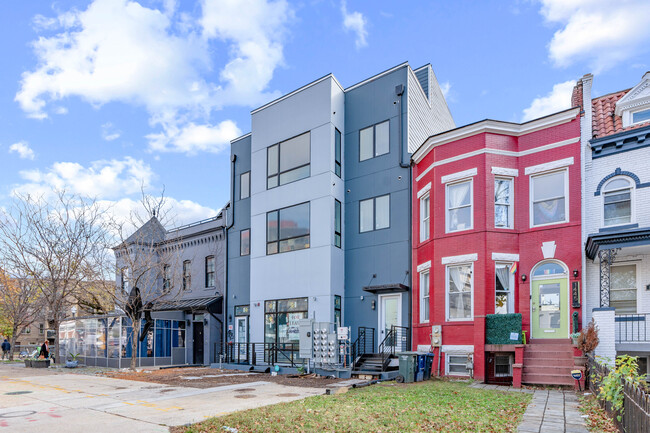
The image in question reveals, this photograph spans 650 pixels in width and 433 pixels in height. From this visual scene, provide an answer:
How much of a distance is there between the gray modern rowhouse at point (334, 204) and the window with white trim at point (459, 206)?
7.29ft

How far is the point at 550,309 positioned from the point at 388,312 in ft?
19.5

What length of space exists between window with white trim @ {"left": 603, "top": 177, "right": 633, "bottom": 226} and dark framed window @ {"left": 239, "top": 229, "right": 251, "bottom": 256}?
15.2 m

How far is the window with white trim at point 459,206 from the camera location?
656 inches

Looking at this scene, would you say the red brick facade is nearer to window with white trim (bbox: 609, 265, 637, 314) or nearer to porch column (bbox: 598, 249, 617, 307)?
porch column (bbox: 598, 249, 617, 307)

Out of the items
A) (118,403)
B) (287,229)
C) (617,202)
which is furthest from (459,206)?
(118,403)

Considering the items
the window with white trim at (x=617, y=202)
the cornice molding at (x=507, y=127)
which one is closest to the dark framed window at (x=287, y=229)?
the cornice molding at (x=507, y=127)

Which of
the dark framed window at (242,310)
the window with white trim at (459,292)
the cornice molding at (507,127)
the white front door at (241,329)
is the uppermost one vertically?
the cornice molding at (507,127)

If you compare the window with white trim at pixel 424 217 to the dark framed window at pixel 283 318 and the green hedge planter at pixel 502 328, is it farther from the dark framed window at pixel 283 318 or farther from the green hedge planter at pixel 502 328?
the dark framed window at pixel 283 318

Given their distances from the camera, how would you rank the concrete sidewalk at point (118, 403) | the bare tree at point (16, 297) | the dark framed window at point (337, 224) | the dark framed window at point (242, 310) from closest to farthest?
the concrete sidewalk at point (118, 403) < the dark framed window at point (337, 224) < the dark framed window at point (242, 310) < the bare tree at point (16, 297)

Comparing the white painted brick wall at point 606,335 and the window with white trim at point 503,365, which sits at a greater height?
the white painted brick wall at point 606,335

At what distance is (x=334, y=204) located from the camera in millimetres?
20531

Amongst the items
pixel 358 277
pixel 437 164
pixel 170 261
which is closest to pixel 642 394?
pixel 437 164

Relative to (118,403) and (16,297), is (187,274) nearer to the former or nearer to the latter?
(16,297)

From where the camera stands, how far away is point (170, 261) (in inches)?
1057
